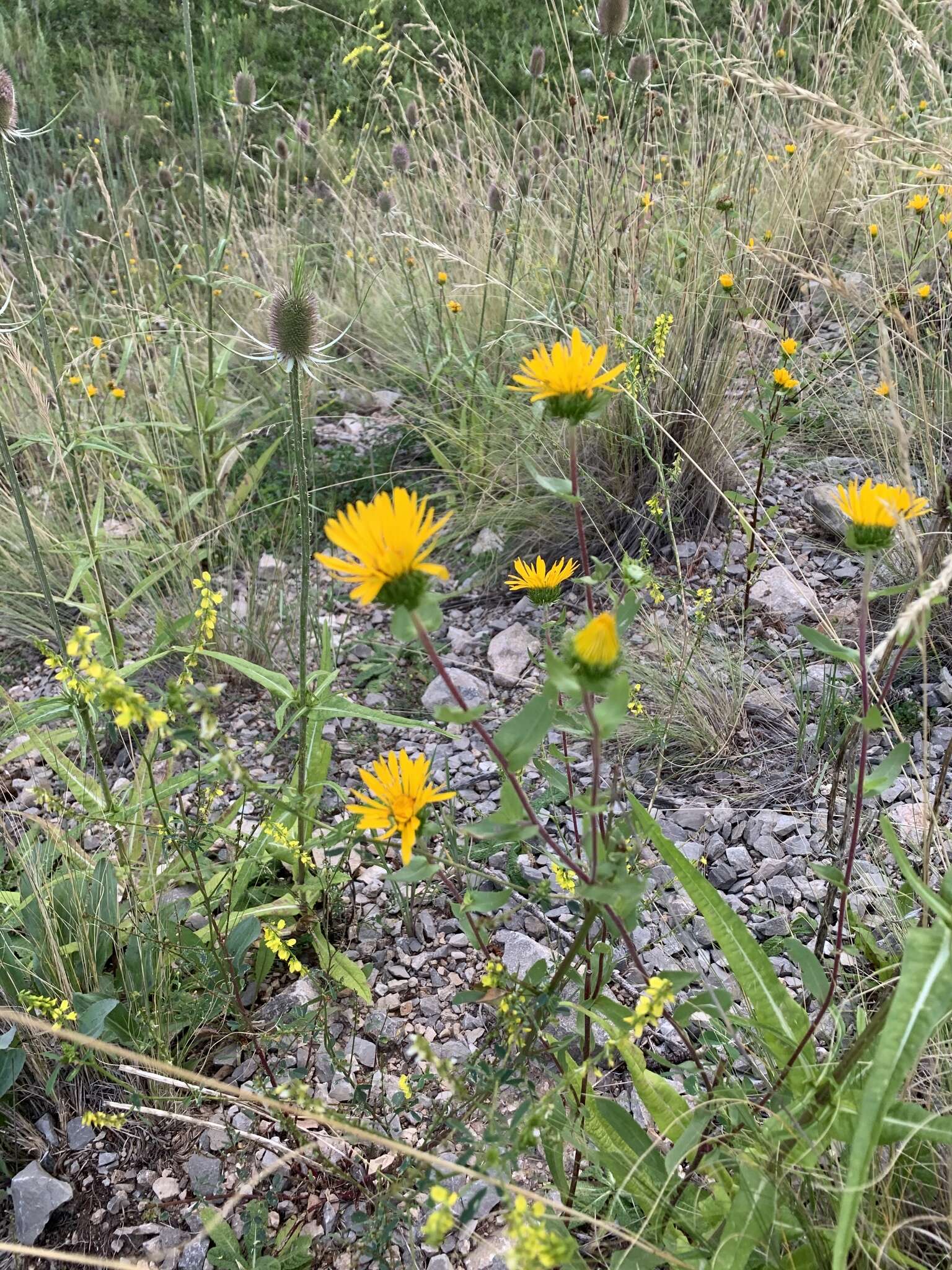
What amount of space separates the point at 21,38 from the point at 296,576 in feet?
21.1

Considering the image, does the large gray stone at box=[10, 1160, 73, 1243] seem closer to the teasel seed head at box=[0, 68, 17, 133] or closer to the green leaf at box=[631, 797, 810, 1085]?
the green leaf at box=[631, 797, 810, 1085]

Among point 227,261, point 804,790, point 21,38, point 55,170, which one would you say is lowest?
point 804,790

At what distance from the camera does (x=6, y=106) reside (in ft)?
5.26

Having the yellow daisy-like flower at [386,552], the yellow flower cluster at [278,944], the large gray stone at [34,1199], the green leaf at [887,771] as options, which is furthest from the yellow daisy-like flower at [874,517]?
the large gray stone at [34,1199]

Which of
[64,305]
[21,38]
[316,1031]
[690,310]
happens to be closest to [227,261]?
[64,305]

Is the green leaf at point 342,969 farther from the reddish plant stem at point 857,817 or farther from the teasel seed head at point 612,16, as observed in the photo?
the teasel seed head at point 612,16

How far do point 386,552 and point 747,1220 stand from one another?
78cm

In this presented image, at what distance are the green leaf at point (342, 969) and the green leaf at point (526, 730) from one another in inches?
32.6

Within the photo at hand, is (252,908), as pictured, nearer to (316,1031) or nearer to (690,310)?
(316,1031)

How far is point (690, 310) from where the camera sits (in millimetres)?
2729

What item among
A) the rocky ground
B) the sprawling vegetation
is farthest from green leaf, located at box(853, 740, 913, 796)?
the rocky ground

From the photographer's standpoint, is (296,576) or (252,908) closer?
(252,908)

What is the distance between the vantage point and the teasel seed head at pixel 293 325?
1.55 meters

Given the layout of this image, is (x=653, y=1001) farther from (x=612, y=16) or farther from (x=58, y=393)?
(x=612, y=16)
